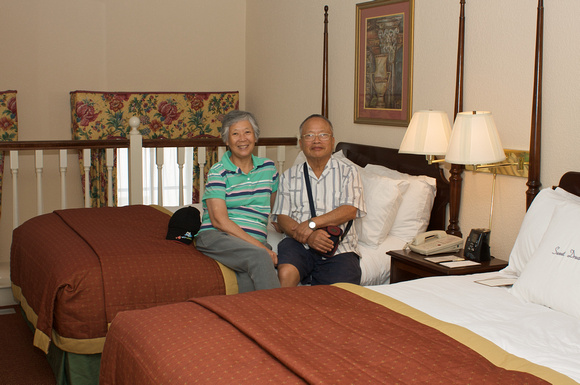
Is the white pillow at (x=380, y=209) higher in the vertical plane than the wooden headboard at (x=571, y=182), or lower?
lower

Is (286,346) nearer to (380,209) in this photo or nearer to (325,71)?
(380,209)

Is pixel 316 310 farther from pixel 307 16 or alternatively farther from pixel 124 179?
pixel 124 179

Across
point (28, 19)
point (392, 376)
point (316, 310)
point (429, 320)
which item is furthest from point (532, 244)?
point (28, 19)

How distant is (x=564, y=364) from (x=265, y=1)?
14.6ft

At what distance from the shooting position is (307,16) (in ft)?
15.8

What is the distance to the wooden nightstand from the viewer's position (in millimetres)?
2807

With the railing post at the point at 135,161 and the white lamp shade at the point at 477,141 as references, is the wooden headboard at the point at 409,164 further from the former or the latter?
the railing post at the point at 135,161

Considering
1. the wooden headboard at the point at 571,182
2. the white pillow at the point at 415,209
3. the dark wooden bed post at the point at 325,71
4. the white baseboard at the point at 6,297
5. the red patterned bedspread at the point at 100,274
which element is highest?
the dark wooden bed post at the point at 325,71

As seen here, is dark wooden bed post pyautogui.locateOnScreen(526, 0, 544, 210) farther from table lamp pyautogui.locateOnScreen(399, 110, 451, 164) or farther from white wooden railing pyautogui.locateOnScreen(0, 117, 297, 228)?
white wooden railing pyautogui.locateOnScreen(0, 117, 297, 228)

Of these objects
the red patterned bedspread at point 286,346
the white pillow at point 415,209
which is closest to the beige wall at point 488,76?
the white pillow at point 415,209

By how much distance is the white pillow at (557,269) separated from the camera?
2.14 meters

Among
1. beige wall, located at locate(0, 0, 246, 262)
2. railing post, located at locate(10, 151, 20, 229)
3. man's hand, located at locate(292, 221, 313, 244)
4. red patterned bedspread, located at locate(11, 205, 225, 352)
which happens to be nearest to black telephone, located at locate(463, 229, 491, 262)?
man's hand, located at locate(292, 221, 313, 244)

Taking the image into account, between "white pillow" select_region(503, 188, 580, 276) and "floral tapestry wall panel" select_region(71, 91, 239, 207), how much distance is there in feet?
10.1

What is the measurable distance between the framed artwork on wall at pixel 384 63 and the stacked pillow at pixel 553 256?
138 centimetres
